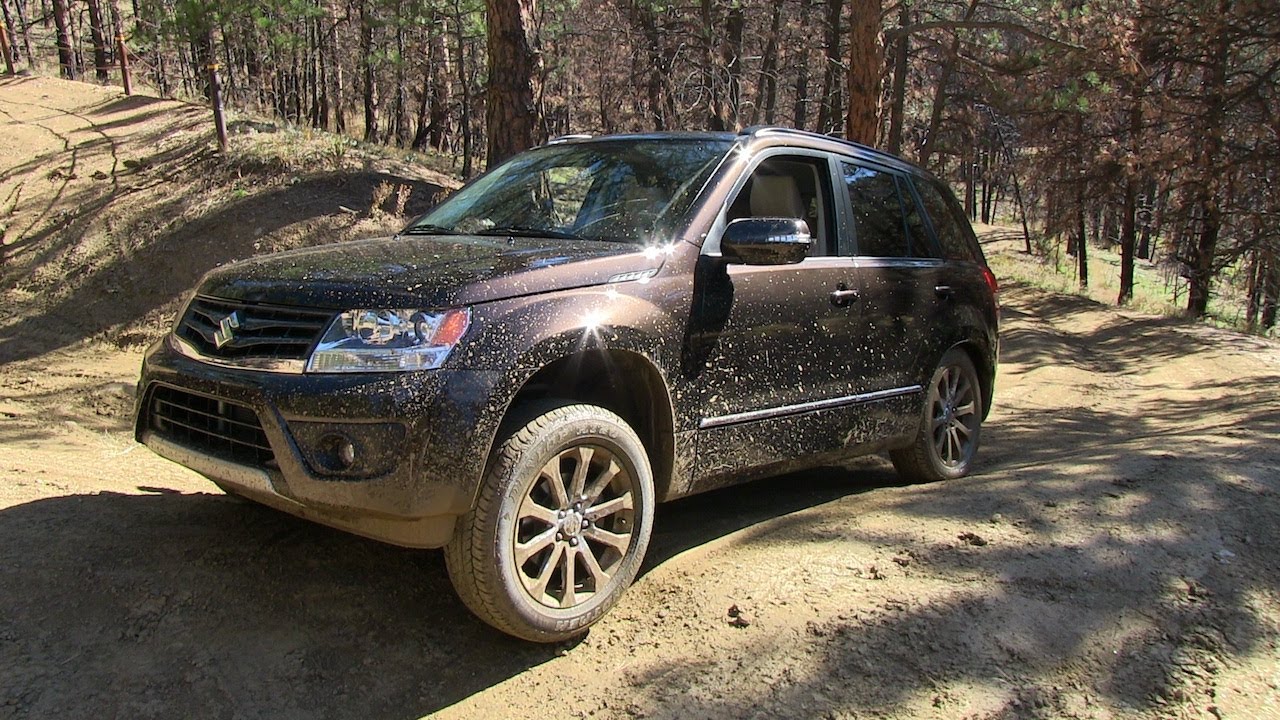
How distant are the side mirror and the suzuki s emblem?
6.24ft

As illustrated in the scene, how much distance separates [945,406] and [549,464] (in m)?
3.11

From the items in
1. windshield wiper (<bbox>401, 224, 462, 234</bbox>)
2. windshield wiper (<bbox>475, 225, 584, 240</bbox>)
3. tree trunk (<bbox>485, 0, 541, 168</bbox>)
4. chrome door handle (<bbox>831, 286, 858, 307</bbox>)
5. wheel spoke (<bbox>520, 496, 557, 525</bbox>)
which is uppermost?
tree trunk (<bbox>485, 0, 541, 168</bbox>)

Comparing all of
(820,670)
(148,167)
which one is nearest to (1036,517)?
(820,670)

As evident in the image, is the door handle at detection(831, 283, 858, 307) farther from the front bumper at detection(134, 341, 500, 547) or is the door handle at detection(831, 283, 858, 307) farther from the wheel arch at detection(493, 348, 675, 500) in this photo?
the front bumper at detection(134, 341, 500, 547)

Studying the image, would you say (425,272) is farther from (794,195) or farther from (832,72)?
(832,72)

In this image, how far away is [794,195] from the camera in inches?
176

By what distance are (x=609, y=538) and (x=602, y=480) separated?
227 millimetres

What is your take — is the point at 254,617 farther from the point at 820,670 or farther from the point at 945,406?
the point at 945,406

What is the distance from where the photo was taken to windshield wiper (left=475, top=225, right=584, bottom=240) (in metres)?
3.81

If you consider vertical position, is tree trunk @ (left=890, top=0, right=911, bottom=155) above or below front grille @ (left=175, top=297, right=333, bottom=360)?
above

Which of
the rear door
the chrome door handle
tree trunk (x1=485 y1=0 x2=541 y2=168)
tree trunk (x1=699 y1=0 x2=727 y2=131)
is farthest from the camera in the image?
tree trunk (x1=699 y1=0 x2=727 y2=131)

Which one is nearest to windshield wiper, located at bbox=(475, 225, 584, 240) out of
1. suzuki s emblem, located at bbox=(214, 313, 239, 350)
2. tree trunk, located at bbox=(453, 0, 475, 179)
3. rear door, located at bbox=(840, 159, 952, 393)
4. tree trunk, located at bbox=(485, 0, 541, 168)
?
suzuki s emblem, located at bbox=(214, 313, 239, 350)

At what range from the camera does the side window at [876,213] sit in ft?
15.5

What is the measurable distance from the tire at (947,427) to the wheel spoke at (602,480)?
2416 millimetres
